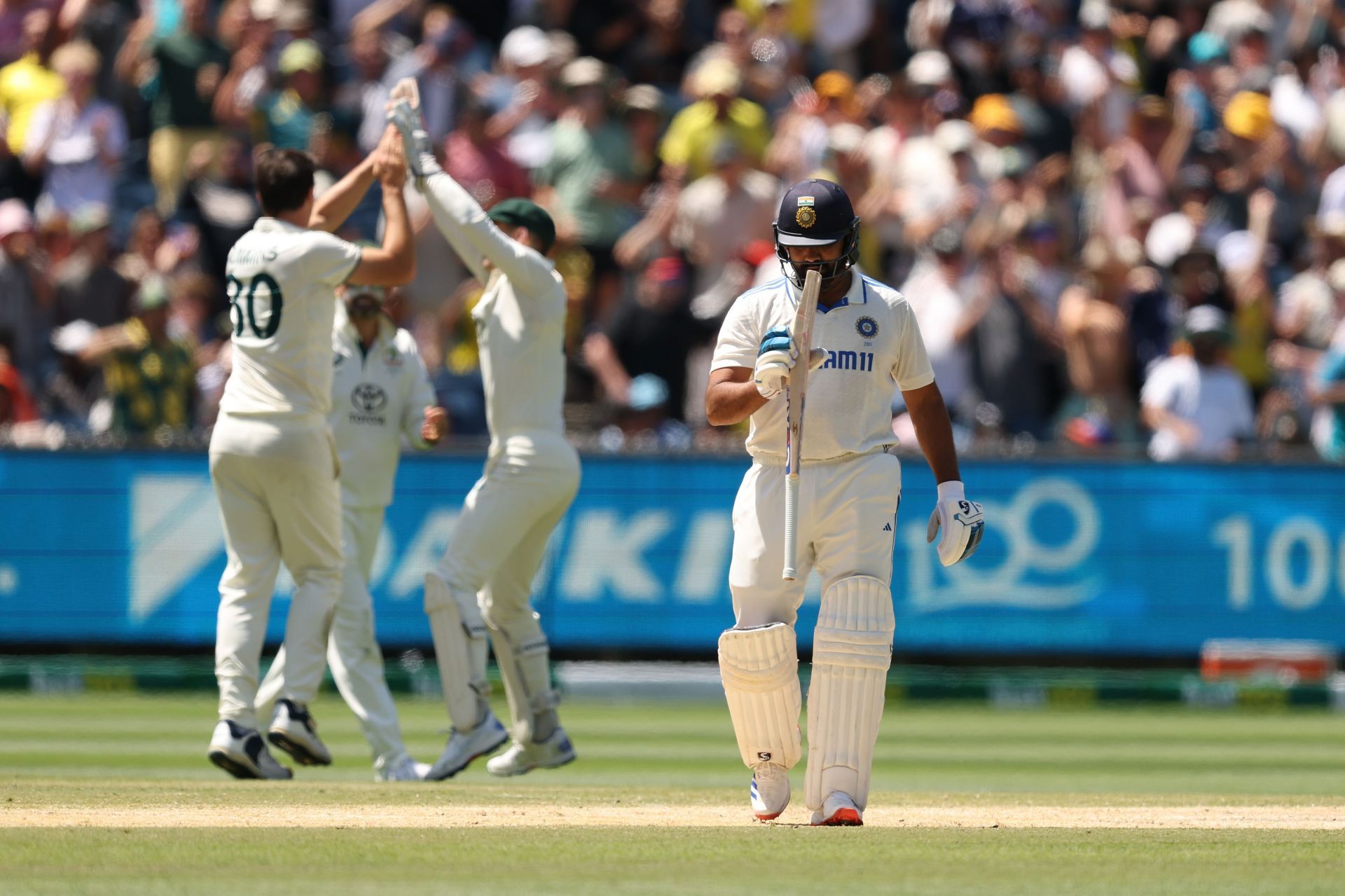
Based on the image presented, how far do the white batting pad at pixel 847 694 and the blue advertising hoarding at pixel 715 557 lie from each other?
7.47 meters

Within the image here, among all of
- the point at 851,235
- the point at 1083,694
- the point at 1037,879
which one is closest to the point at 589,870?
the point at 1037,879

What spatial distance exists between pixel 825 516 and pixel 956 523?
1.45 ft

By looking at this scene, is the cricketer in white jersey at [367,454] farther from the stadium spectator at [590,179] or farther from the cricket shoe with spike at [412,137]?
the stadium spectator at [590,179]

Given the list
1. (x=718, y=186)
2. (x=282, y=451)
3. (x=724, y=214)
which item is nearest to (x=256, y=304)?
(x=282, y=451)

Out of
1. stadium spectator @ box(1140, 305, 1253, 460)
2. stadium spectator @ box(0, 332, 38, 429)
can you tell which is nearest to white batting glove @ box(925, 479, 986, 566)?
stadium spectator @ box(1140, 305, 1253, 460)

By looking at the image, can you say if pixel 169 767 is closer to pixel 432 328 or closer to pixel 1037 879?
pixel 1037 879

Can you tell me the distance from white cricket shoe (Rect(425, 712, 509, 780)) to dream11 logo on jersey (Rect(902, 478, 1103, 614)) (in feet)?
19.3

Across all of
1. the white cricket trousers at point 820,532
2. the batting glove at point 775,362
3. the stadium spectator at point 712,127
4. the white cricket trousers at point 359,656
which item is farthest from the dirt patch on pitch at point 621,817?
the stadium spectator at point 712,127

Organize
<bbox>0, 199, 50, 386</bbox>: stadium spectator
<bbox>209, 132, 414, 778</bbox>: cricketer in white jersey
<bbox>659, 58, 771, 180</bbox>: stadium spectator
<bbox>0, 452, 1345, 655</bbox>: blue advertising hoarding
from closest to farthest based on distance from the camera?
<bbox>209, 132, 414, 778</bbox>: cricketer in white jersey → <bbox>0, 452, 1345, 655</bbox>: blue advertising hoarding → <bbox>0, 199, 50, 386</bbox>: stadium spectator → <bbox>659, 58, 771, 180</bbox>: stadium spectator

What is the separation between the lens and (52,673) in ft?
48.9

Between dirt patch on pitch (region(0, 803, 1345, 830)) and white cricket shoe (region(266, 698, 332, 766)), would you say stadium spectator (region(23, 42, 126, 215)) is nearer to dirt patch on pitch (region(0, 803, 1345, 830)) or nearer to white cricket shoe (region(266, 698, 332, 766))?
white cricket shoe (region(266, 698, 332, 766))

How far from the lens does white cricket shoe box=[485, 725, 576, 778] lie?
9.96 m

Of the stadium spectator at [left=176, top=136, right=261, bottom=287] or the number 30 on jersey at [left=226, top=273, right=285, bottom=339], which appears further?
the stadium spectator at [left=176, top=136, right=261, bottom=287]

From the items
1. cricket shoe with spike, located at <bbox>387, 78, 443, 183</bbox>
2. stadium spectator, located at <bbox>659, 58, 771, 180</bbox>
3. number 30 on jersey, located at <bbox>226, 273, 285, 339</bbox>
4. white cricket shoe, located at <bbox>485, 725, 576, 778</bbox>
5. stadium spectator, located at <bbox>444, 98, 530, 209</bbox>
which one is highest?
stadium spectator, located at <bbox>659, 58, 771, 180</bbox>
